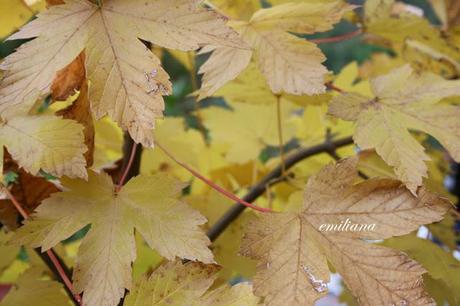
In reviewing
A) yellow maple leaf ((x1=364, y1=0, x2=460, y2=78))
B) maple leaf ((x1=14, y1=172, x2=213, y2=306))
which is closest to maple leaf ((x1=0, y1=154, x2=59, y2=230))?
maple leaf ((x1=14, y1=172, x2=213, y2=306))

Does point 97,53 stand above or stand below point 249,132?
above

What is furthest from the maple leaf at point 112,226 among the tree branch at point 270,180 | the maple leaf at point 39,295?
the tree branch at point 270,180

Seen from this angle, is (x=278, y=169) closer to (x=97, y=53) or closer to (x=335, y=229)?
(x=335, y=229)

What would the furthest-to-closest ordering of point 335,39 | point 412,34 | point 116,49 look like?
1. point 412,34
2. point 335,39
3. point 116,49

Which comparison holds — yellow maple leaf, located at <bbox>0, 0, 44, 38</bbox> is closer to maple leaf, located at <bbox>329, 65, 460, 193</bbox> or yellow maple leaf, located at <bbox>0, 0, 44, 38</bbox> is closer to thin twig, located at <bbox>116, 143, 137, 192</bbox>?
thin twig, located at <bbox>116, 143, 137, 192</bbox>

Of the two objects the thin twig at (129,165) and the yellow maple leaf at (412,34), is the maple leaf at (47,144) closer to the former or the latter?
the thin twig at (129,165)

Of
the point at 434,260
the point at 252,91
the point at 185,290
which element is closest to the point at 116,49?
the point at 185,290

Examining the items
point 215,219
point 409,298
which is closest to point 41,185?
point 215,219

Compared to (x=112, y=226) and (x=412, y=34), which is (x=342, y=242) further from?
(x=412, y=34)
